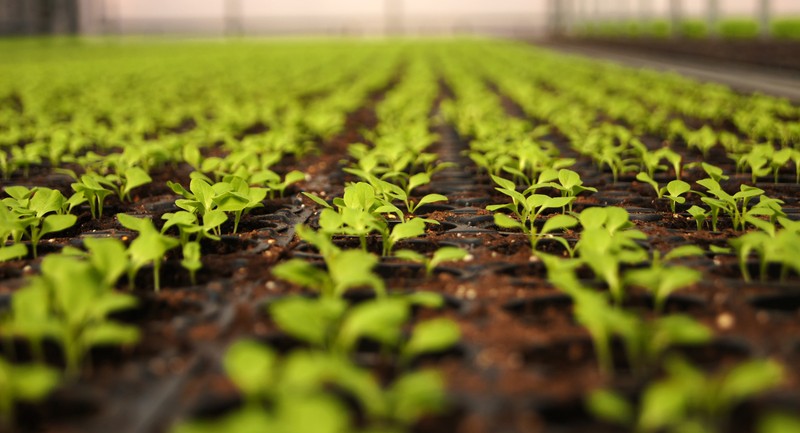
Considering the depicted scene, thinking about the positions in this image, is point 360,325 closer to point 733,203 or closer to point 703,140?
point 733,203

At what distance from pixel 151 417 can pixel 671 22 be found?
24537 mm

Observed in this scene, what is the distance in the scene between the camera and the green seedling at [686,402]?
1.05 meters

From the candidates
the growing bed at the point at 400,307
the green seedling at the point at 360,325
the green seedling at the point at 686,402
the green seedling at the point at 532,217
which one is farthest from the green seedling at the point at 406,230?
the green seedling at the point at 686,402

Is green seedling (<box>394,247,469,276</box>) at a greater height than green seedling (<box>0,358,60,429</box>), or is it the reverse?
green seedling (<box>394,247,469,276</box>)

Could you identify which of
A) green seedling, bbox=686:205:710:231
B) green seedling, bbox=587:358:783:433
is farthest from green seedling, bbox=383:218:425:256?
green seedling, bbox=686:205:710:231

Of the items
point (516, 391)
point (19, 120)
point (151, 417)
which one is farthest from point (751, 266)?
point (19, 120)

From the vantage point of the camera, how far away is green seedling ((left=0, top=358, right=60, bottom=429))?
1.11m

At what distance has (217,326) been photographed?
1.52m

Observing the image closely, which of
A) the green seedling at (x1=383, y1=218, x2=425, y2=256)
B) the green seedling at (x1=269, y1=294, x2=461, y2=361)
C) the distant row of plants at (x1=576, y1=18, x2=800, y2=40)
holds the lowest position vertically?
the green seedling at (x1=269, y1=294, x2=461, y2=361)

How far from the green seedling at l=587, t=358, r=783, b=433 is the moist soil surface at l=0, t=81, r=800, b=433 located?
0.03 metres

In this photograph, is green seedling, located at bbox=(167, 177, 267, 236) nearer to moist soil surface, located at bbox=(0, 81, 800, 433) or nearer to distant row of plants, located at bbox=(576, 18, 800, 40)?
moist soil surface, located at bbox=(0, 81, 800, 433)

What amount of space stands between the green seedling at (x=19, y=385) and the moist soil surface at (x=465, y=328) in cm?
4

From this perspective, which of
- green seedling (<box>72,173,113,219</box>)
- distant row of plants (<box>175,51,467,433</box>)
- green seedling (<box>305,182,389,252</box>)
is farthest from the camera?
green seedling (<box>72,173,113,219</box>)

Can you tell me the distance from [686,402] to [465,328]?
0.52 metres
